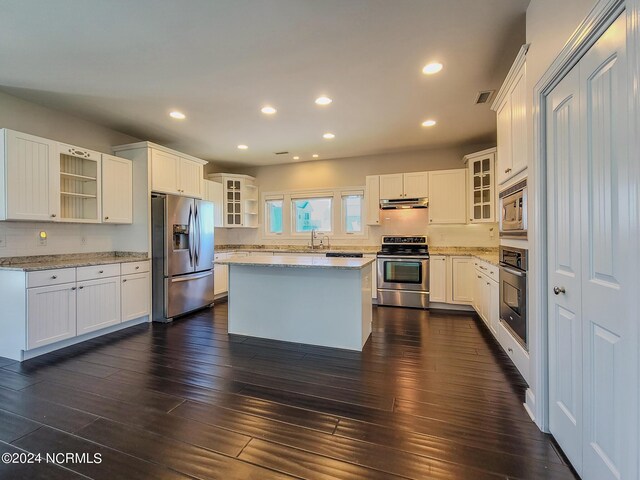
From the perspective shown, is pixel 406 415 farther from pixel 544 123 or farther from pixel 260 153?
pixel 260 153

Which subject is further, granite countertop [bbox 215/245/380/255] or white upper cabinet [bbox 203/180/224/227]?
white upper cabinet [bbox 203/180/224/227]

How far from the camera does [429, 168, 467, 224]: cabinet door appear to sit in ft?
15.3

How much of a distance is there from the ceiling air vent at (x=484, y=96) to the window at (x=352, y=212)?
8.92ft

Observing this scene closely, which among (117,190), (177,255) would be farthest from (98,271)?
(117,190)

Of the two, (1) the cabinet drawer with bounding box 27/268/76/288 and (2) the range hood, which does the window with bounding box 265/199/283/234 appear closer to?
(2) the range hood

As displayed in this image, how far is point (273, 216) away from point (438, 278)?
140 inches

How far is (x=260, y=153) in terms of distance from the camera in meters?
5.26

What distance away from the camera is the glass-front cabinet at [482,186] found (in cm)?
416

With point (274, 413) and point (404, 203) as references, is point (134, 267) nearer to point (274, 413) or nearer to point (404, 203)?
point (274, 413)

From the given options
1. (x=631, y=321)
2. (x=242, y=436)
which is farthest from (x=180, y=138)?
(x=631, y=321)

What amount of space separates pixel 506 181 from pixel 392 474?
7.79 ft

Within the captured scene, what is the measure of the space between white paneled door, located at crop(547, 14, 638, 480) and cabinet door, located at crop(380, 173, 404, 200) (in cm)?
333

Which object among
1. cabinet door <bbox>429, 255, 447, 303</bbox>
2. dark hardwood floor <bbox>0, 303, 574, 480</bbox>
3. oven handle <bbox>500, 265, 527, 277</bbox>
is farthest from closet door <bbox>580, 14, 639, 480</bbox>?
cabinet door <bbox>429, 255, 447, 303</bbox>

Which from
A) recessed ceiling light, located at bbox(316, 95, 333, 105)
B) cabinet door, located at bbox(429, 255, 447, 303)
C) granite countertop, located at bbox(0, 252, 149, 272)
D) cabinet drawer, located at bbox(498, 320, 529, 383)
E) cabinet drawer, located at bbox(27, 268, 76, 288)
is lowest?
cabinet drawer, located at bbox(498, 320, 529, 383)
